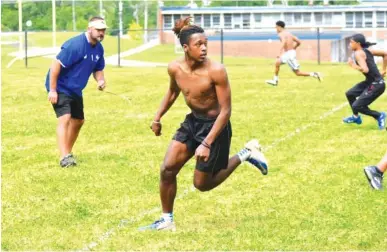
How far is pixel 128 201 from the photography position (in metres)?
9.16

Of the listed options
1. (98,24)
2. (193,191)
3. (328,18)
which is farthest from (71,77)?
Result: (328,18)

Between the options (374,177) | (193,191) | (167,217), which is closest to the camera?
(167,217)

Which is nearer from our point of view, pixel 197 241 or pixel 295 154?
pixel 197 241

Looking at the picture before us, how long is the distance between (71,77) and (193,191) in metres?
3.06

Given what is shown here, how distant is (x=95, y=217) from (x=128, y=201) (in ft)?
2.65

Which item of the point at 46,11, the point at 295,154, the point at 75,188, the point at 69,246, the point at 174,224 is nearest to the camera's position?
the point at 69,246

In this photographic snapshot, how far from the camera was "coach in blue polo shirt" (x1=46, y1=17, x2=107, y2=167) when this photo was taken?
11.6 m

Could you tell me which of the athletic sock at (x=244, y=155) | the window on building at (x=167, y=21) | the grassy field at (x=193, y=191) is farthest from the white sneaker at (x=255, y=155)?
the window on building at (x=167, y=21)

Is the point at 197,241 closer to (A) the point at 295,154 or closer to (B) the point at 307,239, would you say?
(B) the point at 307,239

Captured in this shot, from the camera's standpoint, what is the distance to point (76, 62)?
38.5 feet

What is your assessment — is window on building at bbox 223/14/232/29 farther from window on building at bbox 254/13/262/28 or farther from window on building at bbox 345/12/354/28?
window on building at bbox 345/12/354/28

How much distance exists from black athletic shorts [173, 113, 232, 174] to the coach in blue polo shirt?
3.94 meters

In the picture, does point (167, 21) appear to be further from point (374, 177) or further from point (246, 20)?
point (374, 177)

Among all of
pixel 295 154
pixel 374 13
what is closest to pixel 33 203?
pixel 295 154
